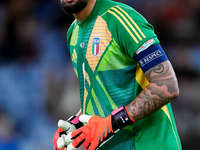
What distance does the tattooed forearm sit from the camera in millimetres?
1397

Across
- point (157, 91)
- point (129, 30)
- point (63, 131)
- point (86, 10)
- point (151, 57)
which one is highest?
point (86, 10)

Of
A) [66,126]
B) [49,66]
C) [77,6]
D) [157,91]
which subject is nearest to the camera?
[157,91]

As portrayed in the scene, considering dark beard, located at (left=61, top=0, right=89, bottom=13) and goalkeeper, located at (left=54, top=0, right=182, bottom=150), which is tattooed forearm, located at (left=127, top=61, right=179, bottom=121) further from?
dark beard, located at (left=61, top=0, right=89, bottom=13)

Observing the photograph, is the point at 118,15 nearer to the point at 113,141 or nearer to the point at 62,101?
the point at 113,141

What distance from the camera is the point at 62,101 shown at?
12.7 ft

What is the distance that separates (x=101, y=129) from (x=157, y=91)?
34 cm

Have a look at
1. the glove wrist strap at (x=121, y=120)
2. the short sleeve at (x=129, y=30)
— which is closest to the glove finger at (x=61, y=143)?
the glove wrist strap at (x=121, y=120)

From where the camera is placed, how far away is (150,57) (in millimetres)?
1417

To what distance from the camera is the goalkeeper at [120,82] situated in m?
1.43

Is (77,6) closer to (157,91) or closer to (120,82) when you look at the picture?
(120,82)

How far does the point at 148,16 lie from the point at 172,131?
2498 mm

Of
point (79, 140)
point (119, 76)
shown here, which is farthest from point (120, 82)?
point (79, 140)

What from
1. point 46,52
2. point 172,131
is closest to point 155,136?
point 172,131

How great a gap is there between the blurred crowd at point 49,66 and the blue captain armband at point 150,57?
2236 millimetres
